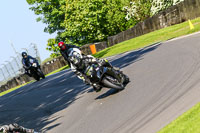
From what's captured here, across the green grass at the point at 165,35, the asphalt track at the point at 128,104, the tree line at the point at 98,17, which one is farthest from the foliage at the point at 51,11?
the asphalt track at the point at 128,104

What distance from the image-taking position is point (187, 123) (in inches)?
250

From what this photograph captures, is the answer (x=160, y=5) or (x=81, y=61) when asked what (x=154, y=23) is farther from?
(x=81, y=61)

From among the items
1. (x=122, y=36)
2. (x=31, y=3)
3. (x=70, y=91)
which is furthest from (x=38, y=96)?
(x=31, y=3)

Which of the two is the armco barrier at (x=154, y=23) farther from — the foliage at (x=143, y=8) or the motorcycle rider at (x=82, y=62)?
the motorcycle rider at (x=82, y=62)

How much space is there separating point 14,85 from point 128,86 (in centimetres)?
2816

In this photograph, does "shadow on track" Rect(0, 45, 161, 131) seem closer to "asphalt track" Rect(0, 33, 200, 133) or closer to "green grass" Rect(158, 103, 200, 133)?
"asphalt track" Rect(0, 33, 200, 133)

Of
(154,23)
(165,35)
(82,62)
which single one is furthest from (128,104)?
(154,23)

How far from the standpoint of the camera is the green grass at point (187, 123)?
602cm

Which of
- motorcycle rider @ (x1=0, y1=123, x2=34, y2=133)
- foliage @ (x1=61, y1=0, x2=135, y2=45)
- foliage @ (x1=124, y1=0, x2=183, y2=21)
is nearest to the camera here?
motorcycle rider @ (x1=0, y1=123, x2=34, y2=133)

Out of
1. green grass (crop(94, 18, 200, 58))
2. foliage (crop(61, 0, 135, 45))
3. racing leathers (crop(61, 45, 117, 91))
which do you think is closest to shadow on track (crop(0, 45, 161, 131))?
racing leathers (crop(61, 45, 117, 91))

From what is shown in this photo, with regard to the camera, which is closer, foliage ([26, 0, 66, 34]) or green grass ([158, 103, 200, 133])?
green grass ([158, 103, 200, 133])

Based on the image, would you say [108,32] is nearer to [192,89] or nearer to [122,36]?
[122,36]

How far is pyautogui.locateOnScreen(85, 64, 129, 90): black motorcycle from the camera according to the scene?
36.9 ft

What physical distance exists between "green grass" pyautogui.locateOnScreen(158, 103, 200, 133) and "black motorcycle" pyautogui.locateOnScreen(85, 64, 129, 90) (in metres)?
4.52
